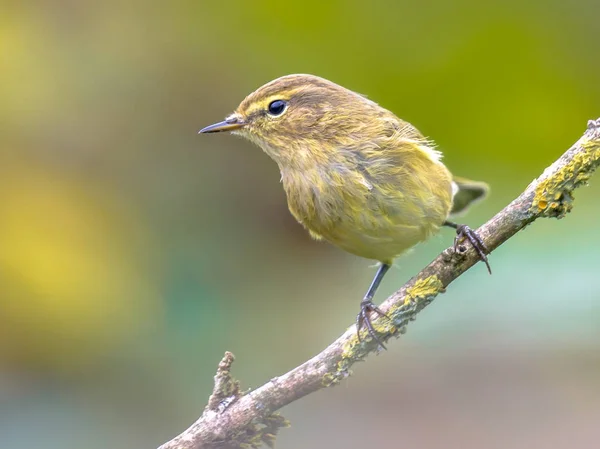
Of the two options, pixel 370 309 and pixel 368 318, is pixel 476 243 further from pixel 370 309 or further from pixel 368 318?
pixel 370 309

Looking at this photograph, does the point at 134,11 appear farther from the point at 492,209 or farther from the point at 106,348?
the point at 492,209

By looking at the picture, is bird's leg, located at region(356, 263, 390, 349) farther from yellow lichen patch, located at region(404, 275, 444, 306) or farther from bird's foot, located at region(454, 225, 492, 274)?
bird's foot, located at region(454, 225, 492, 274)

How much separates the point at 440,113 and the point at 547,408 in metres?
2.19

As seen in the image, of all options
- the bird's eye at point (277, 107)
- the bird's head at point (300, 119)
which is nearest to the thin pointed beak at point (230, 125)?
the bird's head at point (300, 119)

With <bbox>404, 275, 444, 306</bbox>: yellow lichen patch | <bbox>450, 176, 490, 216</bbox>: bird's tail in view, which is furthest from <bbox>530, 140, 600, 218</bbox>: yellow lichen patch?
<bbox>450, 176, 490, 216</bbox>: bird's tail

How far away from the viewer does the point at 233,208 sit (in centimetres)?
553

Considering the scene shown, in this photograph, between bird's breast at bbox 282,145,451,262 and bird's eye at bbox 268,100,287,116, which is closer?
bird's breast at bbox 282,145,451,262

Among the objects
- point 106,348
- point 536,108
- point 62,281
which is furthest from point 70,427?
point 536,108

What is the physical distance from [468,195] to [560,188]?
1785mm

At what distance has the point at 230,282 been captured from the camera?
202 inches

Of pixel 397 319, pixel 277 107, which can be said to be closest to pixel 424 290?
pixel 397 319

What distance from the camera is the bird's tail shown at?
4539 millimetres

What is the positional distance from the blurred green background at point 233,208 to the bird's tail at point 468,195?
0.78ft

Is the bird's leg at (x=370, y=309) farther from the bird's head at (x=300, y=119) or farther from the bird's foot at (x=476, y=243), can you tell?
the bird's head at (x=300, y=119)
